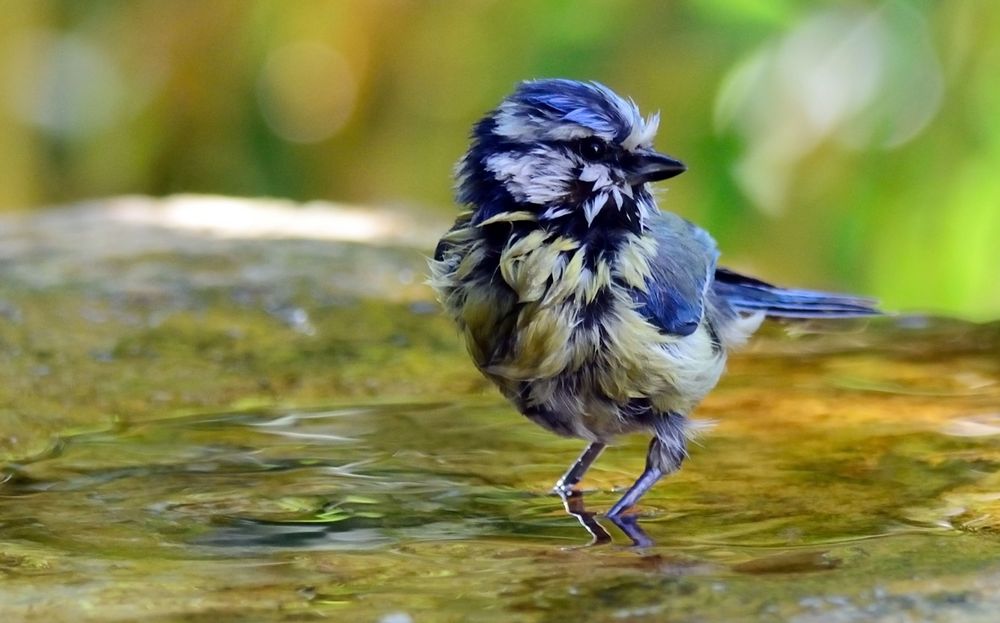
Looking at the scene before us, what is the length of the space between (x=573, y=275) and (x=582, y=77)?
4974 millimetres

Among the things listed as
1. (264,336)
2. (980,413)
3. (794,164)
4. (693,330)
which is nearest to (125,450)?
(264,336)

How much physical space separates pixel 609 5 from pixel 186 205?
2.73 m

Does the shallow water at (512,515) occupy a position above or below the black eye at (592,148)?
below

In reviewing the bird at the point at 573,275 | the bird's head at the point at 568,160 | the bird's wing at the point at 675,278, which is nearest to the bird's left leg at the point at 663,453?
the bird at the point at 573,275

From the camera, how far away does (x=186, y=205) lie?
636 centimetres

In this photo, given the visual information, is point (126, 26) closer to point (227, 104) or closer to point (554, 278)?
point (227, 104)

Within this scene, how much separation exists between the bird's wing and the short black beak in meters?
0.15

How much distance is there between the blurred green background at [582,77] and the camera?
6.40 m

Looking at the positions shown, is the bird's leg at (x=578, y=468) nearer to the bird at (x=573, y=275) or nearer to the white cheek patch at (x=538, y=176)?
the bird at (x=573, y=275)

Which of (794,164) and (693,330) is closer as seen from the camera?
(693,330)

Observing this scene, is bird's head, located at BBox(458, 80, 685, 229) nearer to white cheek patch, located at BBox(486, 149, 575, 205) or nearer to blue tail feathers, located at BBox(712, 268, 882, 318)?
white cheek patch, located at BBox(486, 149, 575, 205)

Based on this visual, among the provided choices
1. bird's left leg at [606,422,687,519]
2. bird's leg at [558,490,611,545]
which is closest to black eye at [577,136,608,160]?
bird's left leg at [606,422,687,519]

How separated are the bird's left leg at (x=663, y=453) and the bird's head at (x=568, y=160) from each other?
471 mm

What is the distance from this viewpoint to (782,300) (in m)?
3.63
